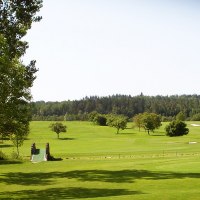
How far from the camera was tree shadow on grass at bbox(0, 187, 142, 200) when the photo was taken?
26484mm

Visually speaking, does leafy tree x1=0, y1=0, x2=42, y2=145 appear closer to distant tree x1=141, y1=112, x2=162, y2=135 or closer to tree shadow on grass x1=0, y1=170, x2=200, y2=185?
tree shadow on grass x1=0, y1=170, x2=200, y2=185

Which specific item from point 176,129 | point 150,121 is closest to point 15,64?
point 176,129

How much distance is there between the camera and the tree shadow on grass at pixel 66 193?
86.9 ft

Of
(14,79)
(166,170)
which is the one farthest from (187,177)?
(14,79)

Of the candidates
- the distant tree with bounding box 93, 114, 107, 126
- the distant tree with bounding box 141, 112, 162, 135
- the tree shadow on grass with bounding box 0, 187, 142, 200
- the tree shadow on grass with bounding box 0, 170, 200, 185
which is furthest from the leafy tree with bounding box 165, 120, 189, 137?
the tree shadow on grass with bounding box 0, 187, 142, 200

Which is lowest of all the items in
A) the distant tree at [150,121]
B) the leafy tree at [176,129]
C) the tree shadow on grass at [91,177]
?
the tree shadow on grass at [91,177]

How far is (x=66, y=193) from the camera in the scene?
1114 inches

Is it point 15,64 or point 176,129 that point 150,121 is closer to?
point 176,129

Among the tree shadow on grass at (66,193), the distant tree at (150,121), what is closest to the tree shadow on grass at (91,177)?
the tree shadow on grass at (66,193)

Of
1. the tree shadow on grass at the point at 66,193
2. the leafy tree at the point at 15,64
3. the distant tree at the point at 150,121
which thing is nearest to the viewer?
the tree shadow on grass at the point at 66,193

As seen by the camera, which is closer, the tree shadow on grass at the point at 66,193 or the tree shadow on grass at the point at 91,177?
the tree shadow on grass at the point at 66,193

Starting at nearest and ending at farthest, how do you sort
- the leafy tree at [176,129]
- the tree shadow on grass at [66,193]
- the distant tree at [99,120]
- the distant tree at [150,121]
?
the tree shadow on grass at [66,193], the leafy tree at [176,129], the distant tree at [150,121], the distant tree at [99,120]

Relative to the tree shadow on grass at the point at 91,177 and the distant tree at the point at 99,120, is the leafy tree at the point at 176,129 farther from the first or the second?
the tree shadow on grass at the point at 91,177

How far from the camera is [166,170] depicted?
1633 inches
